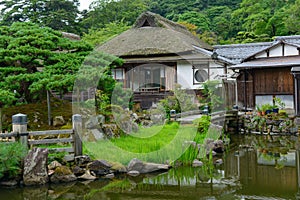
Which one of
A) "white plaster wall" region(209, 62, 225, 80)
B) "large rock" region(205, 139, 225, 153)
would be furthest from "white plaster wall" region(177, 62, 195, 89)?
"large rock" region(205, 139, 225, 153)

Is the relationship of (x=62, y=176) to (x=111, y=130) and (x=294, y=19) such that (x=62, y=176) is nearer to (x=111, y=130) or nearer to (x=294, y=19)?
(x=111, y=130)

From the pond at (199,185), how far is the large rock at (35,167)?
7.6 inches

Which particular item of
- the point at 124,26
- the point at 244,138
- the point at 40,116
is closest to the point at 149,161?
the point at 40,116

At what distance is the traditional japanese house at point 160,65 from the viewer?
71.4ft

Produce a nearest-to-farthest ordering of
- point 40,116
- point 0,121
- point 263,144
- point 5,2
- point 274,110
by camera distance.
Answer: point 0,121 < point 40,116 < point 263,144 < point 274,110 < point 5,2

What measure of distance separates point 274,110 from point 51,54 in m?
9.56

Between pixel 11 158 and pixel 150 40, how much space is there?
1553 centimetres

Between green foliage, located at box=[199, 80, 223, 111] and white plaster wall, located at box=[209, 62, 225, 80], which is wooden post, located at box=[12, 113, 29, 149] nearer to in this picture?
green foliage, located at box=[199, 80, 223, 111]

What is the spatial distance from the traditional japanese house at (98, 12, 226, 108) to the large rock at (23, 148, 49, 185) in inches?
491

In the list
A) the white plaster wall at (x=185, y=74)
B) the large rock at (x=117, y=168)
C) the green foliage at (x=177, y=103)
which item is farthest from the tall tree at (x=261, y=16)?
the large rock at (x=117, y=168)

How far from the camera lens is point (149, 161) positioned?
10.1m

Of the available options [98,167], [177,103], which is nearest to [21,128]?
[98,167]

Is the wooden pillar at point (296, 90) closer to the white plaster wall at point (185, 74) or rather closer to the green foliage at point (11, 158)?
the white plaster wall at point (185, 74)

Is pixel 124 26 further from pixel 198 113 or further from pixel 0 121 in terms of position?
pixel 0 121
